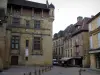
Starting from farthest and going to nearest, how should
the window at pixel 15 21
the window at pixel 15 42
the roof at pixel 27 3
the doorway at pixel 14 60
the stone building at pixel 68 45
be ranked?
the stone building at pixel 68 45
the roof at pixel 27 3
the window at pixel 15 21
the window at pixel 15 42
the doorway at pixel 14 60

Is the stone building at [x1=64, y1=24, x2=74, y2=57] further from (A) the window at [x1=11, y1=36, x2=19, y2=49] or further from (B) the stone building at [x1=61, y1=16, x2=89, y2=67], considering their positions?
(A) the window at [x1=11, y1=36, x2=19, y2=49]

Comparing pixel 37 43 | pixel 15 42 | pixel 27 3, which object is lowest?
pixel 37 43

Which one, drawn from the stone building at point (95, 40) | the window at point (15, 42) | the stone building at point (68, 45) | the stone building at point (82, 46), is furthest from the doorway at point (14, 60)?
the stone building at point (68, 45)

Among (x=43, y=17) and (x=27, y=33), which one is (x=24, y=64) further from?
(x=43, y=17)

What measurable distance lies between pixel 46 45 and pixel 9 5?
34.5 ft

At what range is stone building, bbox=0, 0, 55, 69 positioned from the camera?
2930 centimetres

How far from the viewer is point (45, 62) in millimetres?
30172

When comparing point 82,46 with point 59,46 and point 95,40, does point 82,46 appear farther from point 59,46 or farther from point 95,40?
point 59,46

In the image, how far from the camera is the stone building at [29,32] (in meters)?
29.3

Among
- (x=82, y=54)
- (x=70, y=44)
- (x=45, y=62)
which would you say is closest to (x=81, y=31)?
(x=82, y=54)

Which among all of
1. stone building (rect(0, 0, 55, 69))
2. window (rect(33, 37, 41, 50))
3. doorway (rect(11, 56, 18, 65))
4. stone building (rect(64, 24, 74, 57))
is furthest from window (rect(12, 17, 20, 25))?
stone building (rect(64, 24, 74, 57))

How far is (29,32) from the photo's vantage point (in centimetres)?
3033

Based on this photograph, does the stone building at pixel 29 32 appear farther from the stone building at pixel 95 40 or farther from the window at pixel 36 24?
the stone building at pixel 95 40

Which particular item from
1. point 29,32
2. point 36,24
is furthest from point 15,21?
point 36,24
